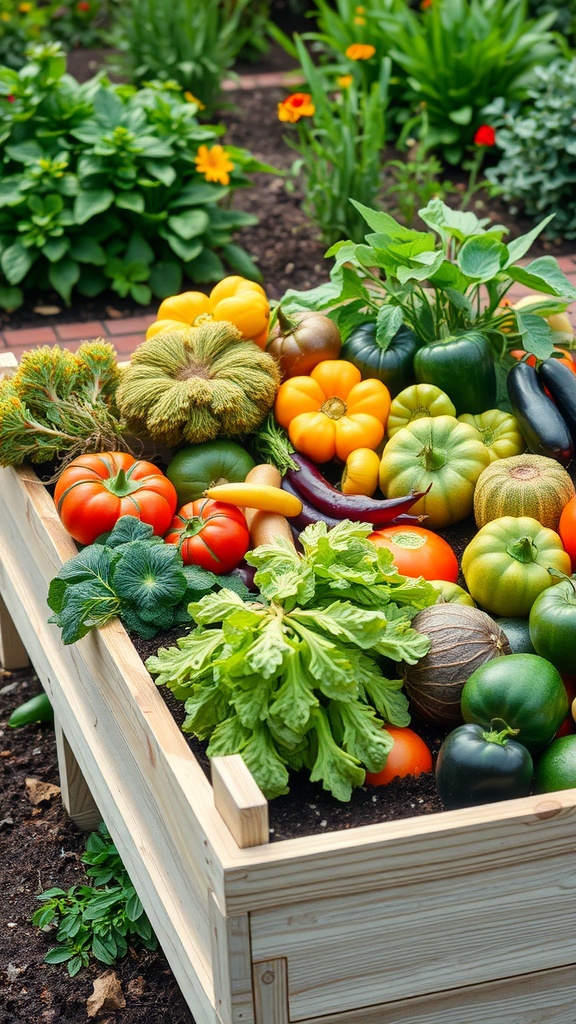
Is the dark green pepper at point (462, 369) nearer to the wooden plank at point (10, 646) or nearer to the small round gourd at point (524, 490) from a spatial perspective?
the small round gourd at point (524, 490)

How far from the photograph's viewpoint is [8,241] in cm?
482

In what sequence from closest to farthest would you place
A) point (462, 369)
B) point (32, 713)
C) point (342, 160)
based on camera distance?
point (462, 369), point (32, 713), point (342, 160)

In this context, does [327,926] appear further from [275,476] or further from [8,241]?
[8,241]

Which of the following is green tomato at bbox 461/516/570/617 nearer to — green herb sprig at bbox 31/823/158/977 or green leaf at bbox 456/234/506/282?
green leaf at bbox 456/234/506/282

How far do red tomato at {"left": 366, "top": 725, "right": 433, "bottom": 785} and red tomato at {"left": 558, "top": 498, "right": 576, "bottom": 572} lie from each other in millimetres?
552

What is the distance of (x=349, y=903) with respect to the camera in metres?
1.61

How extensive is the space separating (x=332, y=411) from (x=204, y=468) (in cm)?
36

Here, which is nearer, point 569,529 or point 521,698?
point 521,698

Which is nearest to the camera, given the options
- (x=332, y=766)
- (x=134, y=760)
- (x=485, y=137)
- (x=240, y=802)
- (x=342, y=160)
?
(x=240, y=802)

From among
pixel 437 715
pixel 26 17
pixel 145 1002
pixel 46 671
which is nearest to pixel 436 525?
pixel 437 715

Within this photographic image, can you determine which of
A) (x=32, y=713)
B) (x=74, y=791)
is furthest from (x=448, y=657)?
(x=32, y=713)

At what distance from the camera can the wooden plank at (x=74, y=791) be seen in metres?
2.66

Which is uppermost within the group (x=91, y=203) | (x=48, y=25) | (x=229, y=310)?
(x=229, y=310)

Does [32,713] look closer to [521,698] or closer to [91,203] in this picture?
[521,698]
